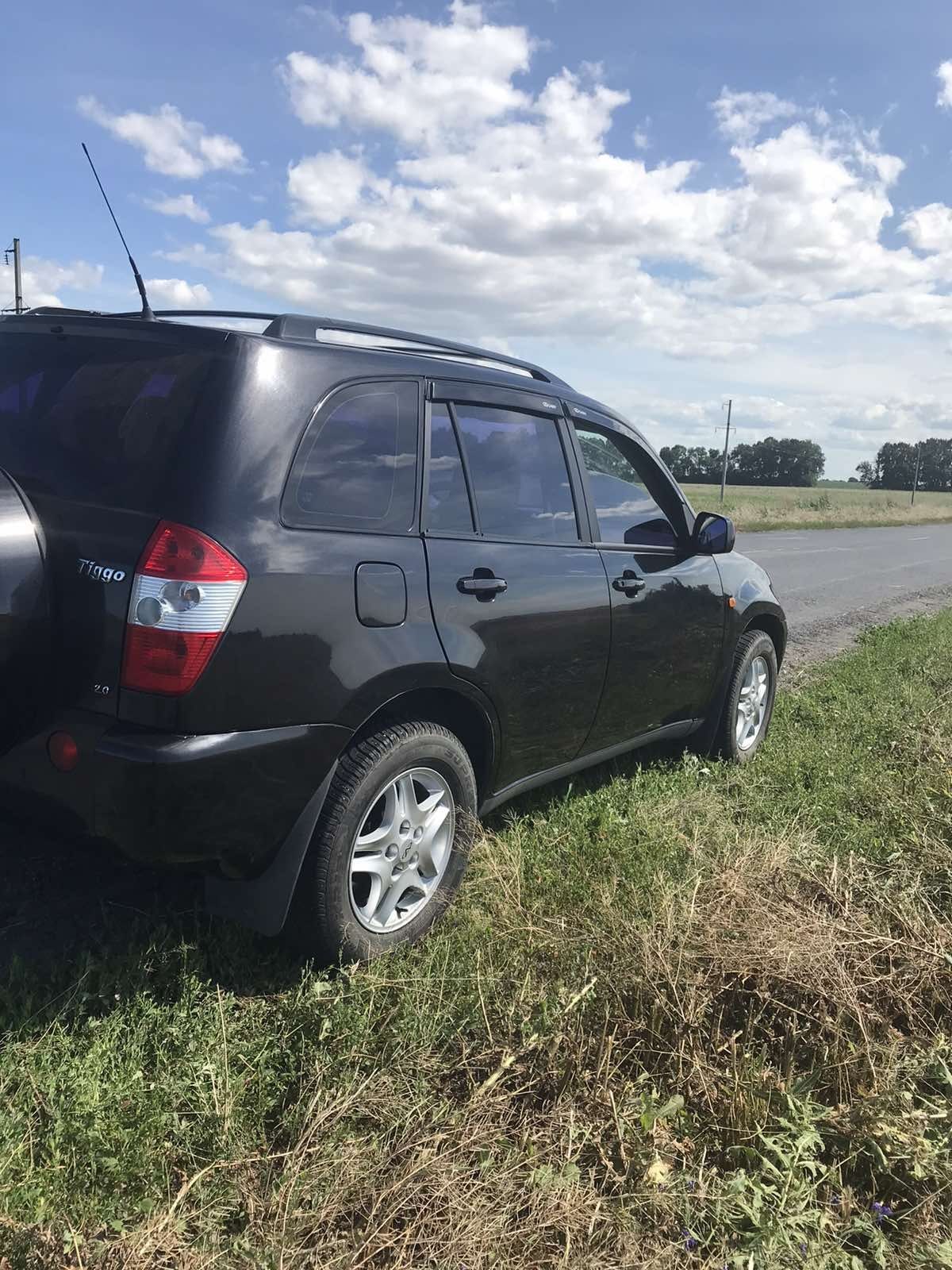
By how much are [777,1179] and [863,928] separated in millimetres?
1146

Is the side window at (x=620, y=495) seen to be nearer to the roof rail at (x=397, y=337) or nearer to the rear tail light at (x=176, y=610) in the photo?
the roof rail at (x=397, y=337)

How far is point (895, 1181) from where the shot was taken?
2.21 metres

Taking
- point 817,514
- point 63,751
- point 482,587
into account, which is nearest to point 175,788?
point 63,751

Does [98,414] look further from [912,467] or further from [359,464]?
[912,467]

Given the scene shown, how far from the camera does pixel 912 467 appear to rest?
112 m

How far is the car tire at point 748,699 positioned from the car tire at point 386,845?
90.7 inches

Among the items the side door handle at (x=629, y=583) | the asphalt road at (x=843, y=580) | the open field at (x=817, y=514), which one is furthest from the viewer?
the open field at (x=817, y=514)

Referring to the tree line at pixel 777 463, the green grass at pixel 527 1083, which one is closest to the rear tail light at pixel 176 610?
the green grass at pixel 527 1083

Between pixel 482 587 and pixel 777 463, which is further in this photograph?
pixel 777 463

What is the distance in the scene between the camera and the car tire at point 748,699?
5.07 metres

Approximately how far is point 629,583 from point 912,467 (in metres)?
120

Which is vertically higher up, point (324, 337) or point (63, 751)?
point (324, 337)

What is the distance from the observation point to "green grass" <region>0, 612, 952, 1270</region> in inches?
78.0

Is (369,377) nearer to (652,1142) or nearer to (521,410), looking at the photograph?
(521,410)
